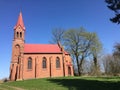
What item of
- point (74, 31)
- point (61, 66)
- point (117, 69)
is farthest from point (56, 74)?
point (117, 69)

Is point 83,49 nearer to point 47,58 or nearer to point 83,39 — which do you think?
point 83,39

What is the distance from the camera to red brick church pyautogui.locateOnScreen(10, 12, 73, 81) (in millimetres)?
43219

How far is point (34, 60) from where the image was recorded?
44312mm

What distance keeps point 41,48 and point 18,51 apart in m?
6.13

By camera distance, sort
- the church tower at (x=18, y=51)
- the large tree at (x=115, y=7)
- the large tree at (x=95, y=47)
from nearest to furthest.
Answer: the large tree at (x=115, y=7)
the church tower at (x=18, y=51)
the large tree at (x=95, y=47)

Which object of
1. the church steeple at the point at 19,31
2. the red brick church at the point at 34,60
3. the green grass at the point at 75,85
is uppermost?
the church steeple at the point at 19,31

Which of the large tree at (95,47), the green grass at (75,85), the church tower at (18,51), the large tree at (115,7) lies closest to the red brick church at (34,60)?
the church tower at (18,51)

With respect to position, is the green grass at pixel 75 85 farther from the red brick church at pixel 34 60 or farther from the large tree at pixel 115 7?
the red brick church at pixel 34 60

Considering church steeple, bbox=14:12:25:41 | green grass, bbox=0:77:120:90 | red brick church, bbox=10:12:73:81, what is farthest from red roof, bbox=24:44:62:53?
green grass, bbox=0:77:120:90

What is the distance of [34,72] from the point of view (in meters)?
43.6

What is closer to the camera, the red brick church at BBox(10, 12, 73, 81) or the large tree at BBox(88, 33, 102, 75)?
the red brick church at BBox(10, 12, 73, 81)

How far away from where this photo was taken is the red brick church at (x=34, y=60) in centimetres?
4322

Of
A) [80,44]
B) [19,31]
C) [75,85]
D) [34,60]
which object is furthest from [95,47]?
[75,85]

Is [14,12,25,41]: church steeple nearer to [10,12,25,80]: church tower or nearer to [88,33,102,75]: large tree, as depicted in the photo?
[10,12,25,80]: church tower
